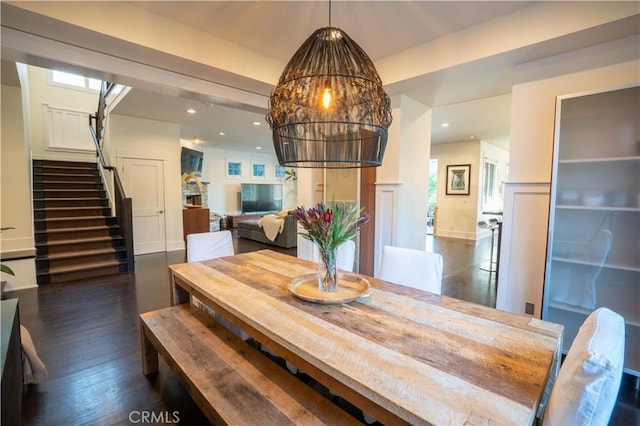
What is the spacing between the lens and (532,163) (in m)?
2.51

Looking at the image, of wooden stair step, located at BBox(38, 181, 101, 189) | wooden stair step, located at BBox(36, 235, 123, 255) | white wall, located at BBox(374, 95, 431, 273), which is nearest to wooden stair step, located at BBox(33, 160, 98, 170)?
wooden stair step, located at BBox(38, 181, 101, 189)

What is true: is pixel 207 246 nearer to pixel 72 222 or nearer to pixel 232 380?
pixel 232 380

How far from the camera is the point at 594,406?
70 centimetres

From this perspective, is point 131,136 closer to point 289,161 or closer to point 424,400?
point 289,161

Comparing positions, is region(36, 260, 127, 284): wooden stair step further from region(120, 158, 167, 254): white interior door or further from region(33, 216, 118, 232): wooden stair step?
region(120, 158, 167, 254): white interior door

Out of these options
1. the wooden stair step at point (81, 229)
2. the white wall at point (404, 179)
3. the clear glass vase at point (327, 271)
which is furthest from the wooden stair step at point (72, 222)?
the clear glass vase at point (327, 271)

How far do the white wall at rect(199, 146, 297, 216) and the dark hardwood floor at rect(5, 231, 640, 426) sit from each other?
545 cm

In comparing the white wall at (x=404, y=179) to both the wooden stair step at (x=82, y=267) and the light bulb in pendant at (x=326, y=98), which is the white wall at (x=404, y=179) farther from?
the wooden stair step at (x=82, y=267)

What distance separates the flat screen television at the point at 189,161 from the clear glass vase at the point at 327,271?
6647 millimetres

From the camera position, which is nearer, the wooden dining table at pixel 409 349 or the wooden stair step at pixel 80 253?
the wooden dining table at pixel 409 349

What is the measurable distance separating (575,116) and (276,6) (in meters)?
2.42

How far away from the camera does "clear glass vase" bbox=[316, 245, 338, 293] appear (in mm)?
1618

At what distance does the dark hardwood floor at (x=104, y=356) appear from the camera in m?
1.73

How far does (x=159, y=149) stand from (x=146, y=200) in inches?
42.3
